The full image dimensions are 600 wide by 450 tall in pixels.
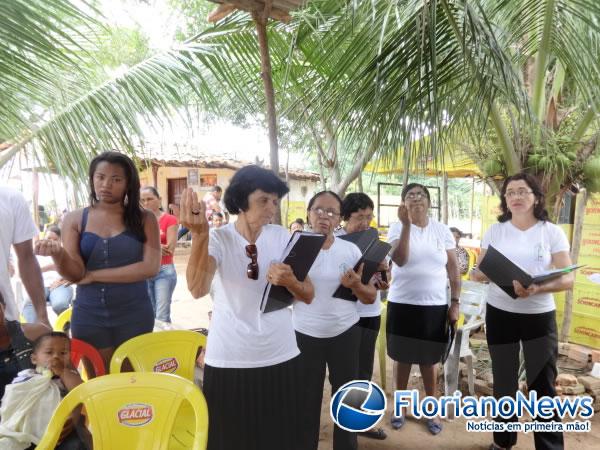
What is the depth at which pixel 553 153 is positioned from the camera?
299cm

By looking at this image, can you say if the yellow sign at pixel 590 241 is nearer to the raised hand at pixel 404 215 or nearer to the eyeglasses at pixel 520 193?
the eyeglasses at pixel 520 193

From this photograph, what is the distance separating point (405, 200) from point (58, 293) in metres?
3.23

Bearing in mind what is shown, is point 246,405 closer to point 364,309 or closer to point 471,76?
point 364,309

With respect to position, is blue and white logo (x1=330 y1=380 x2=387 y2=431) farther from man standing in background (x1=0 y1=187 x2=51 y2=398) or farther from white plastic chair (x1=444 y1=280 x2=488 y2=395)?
man standing in background (x1=0 y1=187 x2=51 y2=398)

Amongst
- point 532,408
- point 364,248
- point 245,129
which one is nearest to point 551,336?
point 532,408

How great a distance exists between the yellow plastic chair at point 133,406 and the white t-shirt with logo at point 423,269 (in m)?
1.67

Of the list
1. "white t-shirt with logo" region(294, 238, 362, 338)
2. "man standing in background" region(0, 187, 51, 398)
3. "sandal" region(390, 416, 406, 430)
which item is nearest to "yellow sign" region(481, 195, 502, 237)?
"sandal" region(390, 416, 406, 430)

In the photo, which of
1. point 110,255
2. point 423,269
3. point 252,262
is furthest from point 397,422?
point 110,255

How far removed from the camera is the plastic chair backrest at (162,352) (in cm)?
208

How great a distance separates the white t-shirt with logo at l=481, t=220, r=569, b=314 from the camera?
2.40 m

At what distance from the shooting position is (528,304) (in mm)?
2402

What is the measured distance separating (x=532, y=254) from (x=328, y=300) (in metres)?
1.15

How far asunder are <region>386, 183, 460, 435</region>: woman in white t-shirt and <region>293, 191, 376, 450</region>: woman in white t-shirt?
636 mm

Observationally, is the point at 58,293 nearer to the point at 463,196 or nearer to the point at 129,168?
the point at 129,168
